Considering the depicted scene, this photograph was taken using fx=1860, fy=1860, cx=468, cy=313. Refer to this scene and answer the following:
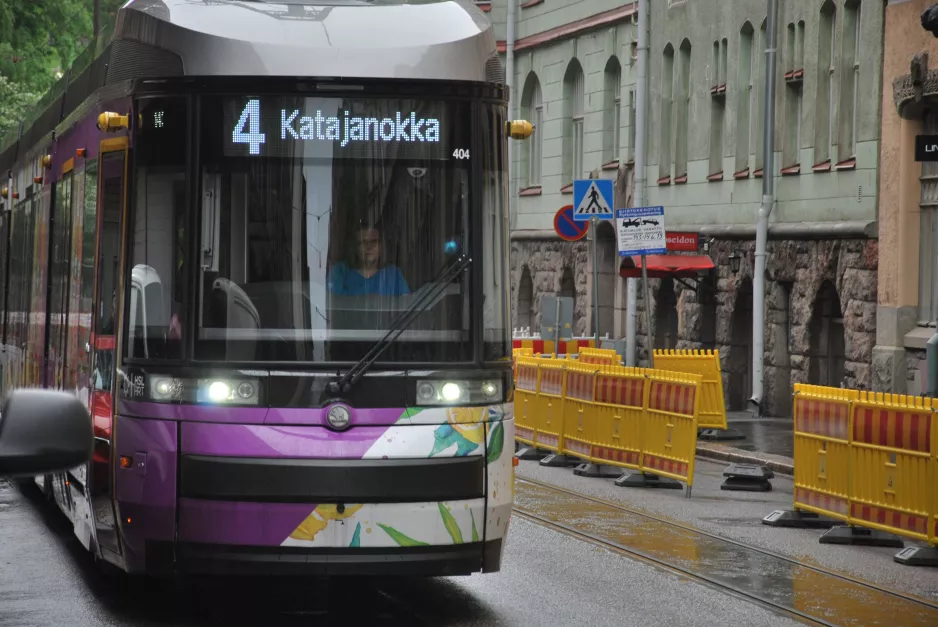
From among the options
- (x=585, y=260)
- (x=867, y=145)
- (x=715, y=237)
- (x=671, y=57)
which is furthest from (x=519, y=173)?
(x=867, y=145)

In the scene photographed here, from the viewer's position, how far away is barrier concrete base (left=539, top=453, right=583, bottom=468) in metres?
19.4

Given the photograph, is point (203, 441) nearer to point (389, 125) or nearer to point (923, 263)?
point (389, 125)

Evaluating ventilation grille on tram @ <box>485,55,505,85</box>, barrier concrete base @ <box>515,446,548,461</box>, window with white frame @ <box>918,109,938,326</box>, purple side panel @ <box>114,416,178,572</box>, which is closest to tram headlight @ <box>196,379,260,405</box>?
purple side panel @ <box>114,416,178,572</box>

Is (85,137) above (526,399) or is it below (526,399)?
above

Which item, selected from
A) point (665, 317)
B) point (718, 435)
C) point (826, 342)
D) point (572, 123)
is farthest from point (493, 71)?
point (572, 123)

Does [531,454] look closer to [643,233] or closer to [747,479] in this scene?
[747,479]

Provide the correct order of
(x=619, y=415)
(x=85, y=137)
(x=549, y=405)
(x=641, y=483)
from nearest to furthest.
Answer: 1. (x=85, y=137)
2. (x=641, y=483)
3. (x=619, y=415)
4. (x=549, y=405)

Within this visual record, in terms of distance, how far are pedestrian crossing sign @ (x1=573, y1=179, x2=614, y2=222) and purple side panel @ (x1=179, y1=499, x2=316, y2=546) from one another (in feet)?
53.3

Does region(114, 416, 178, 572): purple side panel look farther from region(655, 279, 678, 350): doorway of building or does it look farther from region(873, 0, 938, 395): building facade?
region(655, 279, 678, 350): doorway of building

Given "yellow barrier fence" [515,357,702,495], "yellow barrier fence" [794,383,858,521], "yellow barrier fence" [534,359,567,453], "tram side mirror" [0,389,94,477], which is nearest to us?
"tram side mirror" [0,389,94,477]

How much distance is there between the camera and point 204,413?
28.6 feet

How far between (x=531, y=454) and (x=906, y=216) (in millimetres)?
6053

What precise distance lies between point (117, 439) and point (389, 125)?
6.70 feet

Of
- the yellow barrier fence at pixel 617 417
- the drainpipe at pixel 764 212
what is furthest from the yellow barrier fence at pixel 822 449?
the drainpipe at pixel 764 212
